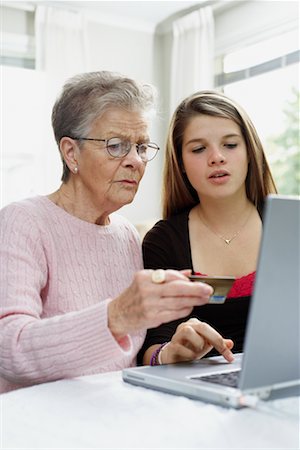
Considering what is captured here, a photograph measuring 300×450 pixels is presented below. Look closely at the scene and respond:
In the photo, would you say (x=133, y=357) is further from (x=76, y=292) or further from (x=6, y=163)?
(x=6, y=163)

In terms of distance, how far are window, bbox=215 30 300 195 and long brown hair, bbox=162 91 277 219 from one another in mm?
2318

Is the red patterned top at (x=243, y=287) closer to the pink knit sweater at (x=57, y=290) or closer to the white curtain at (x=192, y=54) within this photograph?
the pink knit sweater at (x=57, y=290)

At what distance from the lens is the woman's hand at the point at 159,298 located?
1022mm

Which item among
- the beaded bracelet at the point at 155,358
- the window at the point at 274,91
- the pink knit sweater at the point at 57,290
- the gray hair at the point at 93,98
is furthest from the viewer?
the window at the point at 274,91

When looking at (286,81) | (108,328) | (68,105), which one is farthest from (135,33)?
(108,328)

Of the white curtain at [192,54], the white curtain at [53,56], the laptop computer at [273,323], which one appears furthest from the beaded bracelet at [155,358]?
the white curtain at [192,54]

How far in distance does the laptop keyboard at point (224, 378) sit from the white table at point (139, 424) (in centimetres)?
7

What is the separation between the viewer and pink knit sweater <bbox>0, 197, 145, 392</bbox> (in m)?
1.17

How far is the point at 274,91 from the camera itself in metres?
4.27

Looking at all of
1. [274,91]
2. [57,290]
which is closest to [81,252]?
[57,290]

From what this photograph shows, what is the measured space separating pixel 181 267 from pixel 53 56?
308 cm

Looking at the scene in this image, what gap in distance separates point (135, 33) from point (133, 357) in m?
3.78

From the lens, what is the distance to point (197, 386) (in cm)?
98

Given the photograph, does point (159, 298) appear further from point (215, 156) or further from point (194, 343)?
point (215, 156)
